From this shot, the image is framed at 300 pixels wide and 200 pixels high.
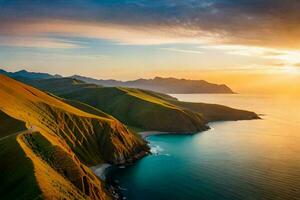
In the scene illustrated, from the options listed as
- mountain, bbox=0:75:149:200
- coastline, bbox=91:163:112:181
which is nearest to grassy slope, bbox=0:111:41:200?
mountain, bbox=0:75:149:200

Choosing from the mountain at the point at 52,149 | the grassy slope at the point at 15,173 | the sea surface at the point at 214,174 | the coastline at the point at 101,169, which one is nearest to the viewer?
the grassy slope at the point at 15,173

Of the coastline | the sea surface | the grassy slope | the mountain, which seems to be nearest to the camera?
the grassy slope

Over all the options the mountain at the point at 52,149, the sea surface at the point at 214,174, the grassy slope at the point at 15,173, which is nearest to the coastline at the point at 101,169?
the mountain at the point at 52,149

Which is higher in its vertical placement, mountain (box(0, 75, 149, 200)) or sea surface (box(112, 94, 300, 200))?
mountain (box(0, 75, 149, 200))

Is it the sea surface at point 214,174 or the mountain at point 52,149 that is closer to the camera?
the mountain at point 52,149

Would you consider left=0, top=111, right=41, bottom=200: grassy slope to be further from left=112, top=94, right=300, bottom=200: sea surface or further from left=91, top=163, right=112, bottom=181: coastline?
left=91, top=163, right=112, bottom=181: coastline

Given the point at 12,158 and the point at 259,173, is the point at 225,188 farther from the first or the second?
the point at 12,158

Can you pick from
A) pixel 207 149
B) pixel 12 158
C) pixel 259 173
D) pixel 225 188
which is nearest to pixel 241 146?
pixel 207 149

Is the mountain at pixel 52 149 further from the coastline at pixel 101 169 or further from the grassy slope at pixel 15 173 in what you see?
the coastline at pixel 101 169

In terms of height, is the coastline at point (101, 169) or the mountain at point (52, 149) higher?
the mountain at point (52, 149)

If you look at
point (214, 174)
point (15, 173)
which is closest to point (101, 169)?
point (214, 174)
